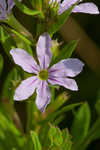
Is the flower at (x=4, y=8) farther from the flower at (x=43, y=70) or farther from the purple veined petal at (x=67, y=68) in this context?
the purple veined petal at (x=67, y=68)

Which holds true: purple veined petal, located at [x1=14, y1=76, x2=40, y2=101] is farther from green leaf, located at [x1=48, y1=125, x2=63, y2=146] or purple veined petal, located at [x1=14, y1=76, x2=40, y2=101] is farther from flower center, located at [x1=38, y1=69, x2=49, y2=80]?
green leaf, located at [x1=48, y1=125, x2=63, y2=146]

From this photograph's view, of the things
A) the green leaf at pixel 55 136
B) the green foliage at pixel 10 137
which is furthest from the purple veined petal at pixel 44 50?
the green foliage at pixel 10 137

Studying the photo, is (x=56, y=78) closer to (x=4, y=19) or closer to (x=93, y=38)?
(x=4, y=19)

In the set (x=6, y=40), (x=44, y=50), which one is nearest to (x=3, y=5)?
(x=6, y=40)

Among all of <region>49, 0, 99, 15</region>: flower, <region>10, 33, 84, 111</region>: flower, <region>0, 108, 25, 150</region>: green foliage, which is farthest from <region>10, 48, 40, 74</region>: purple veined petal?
<region>0, 108, 25, 150</region>: green foliage

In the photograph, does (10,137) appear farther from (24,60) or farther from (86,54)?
(86,54)
